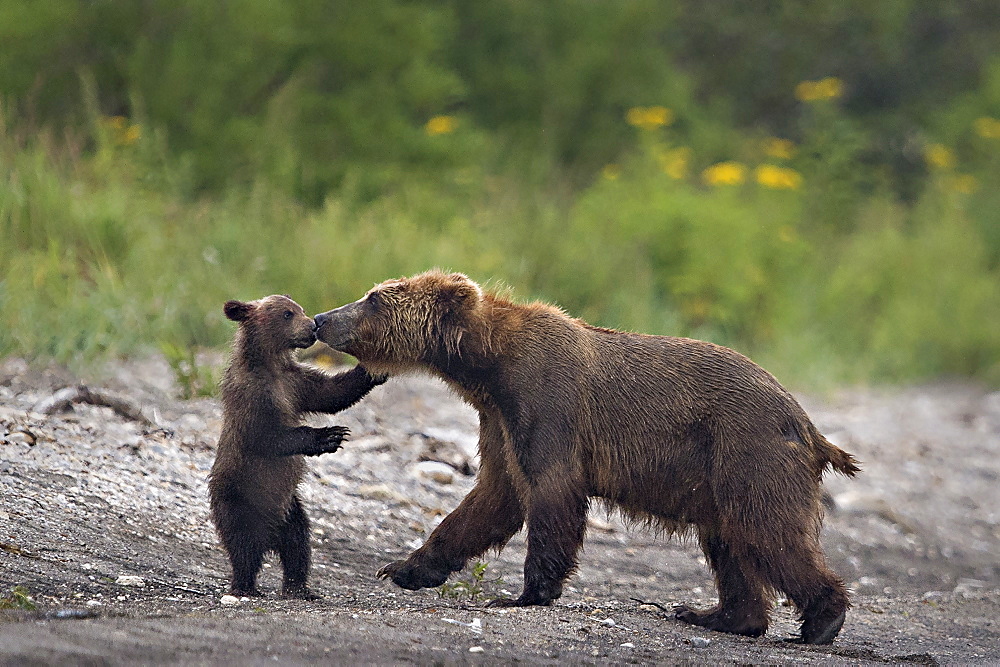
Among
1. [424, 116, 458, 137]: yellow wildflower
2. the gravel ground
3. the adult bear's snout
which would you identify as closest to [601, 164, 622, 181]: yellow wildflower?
[424, 116, 458, 137]: yellow wildflower

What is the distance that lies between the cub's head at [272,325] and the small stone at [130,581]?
40.5 inches

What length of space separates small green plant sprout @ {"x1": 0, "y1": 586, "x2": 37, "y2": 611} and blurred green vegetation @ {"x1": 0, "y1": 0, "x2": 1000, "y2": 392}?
125 inches

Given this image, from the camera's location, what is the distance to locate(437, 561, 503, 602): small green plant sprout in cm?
503

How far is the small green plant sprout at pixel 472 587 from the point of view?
5031 mm

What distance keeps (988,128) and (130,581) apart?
16497mm

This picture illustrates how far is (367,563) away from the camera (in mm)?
5355

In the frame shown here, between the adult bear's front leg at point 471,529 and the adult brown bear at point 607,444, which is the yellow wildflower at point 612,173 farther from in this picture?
the adult bear's front leg at point 471,529

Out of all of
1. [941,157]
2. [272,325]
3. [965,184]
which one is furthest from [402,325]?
[941,157]

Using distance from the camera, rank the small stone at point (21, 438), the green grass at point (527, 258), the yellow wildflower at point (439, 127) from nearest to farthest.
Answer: the small stone at point (21, 438)
the green grass at point (527, 258)
the yellow wildflower at point (439, 127)

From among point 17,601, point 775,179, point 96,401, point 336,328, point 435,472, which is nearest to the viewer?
point 17,601

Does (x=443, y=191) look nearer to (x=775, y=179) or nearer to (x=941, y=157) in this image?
(x=775, y=179)

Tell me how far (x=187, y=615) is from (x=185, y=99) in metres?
8.55

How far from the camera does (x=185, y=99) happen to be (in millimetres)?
11539

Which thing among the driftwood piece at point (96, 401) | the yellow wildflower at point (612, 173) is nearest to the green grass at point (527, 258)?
the yellow wildflower at point (612, 173)
